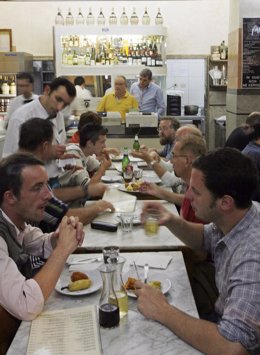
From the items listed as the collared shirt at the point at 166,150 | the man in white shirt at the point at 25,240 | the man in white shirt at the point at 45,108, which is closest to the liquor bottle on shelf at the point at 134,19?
the collared shirt at the point at 166,150

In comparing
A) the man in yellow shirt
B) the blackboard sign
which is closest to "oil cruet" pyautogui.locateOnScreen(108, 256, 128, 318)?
the blackboard sign

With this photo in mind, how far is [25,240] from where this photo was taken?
2.35 metres

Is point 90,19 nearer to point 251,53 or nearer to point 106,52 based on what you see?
point 106,52

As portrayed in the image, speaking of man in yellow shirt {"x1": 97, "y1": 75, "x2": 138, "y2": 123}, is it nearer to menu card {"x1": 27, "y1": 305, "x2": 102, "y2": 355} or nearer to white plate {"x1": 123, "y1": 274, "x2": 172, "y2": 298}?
white plate {"x1": 123, "y1": 274, "x2": 172, "y2": 298}

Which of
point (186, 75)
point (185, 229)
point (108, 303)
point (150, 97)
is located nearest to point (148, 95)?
point (150, 97)

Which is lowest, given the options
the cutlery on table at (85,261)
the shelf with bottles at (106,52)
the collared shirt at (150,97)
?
the cutlery on table at (85,261)

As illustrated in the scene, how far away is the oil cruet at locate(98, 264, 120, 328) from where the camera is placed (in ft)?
5.49

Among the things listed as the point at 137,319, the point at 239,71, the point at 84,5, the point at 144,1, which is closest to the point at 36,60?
the point at 84,5

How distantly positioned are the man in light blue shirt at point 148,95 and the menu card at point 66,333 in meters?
6.70

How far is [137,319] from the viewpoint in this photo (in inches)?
68.5

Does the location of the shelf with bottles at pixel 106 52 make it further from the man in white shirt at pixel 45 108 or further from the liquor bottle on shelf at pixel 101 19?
the man in white shirt at pixel 45 108

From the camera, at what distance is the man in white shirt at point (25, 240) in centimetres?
173

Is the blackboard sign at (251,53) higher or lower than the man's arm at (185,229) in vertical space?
higher

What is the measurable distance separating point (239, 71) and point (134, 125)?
5.06 feet
